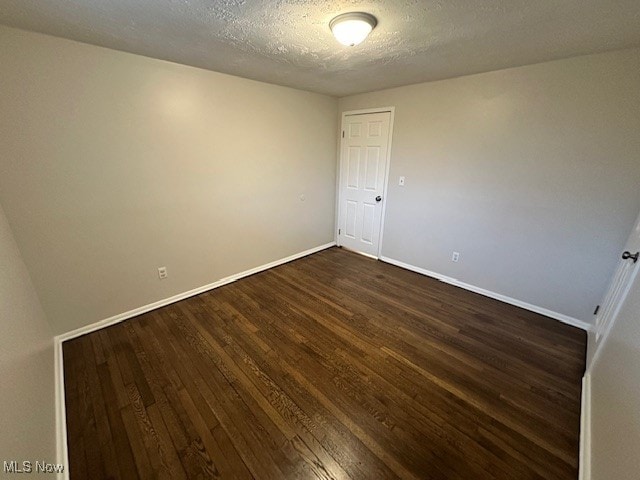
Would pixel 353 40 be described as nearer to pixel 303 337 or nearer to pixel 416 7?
pixel 416 7

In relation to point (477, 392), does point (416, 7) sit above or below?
above

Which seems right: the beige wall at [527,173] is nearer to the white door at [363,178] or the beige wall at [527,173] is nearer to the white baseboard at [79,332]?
the white door at [363,178]

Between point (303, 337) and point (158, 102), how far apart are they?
7.96ft

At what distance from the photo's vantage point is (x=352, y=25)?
1453mm

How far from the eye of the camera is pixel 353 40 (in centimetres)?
154

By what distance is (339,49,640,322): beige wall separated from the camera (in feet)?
6.64

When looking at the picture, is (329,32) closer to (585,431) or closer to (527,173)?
(527,173)

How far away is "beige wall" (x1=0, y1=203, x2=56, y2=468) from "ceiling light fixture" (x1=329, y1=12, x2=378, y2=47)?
86.2 inches

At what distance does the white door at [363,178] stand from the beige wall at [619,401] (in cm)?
254

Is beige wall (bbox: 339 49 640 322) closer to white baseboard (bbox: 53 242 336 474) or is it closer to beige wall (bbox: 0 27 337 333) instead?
beige wall (bbox: 0 27 337 333)

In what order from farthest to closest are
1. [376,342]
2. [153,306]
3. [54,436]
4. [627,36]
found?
[153,306]
[376,342]
[627,36]
[54,436]

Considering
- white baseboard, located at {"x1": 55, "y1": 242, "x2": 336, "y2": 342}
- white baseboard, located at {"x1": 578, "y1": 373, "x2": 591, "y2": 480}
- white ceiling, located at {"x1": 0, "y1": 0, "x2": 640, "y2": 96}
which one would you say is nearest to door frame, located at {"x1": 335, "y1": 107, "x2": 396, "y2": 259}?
white ceiling, located at {"x1": 0, "y1": 0, "x2": 640, "y2": 96}

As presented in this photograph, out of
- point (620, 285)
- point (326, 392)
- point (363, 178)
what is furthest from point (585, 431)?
point (363, 178)

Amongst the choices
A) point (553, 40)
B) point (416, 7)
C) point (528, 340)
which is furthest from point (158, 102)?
point (528, 340)
